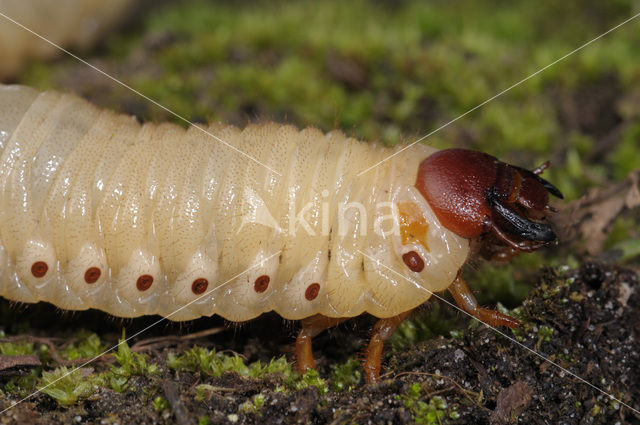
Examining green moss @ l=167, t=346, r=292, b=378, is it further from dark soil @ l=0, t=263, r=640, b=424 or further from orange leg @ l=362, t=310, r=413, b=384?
orange leg @ l=362, t=310, r=413, b=384

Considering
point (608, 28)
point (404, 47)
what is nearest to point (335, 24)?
point (404, 47)

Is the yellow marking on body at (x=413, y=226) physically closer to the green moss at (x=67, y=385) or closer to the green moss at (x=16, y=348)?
the green moss at (x=67, y=385)

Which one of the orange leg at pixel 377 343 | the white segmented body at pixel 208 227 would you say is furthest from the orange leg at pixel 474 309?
the orange leg at pixel 377 343

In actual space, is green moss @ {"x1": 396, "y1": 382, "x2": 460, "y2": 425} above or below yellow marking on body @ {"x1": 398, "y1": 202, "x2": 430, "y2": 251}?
below

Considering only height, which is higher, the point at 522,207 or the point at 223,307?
the point at 522,207

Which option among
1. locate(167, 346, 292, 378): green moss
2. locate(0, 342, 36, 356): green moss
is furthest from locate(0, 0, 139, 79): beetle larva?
locate(167, 346, 292, 378): green moss

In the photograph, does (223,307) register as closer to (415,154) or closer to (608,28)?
(415,154)
